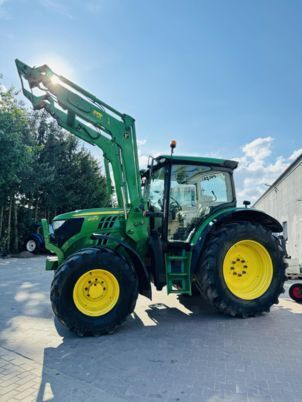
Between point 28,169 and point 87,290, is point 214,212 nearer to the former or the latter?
point 87,290

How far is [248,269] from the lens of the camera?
5125 mm

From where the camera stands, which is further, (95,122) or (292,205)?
(292,205)

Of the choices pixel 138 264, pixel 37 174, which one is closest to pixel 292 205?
pixel 138 264

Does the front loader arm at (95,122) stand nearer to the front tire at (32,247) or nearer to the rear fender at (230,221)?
the rear fender at (230,221)

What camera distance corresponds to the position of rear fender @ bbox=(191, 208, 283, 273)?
15.6 ft

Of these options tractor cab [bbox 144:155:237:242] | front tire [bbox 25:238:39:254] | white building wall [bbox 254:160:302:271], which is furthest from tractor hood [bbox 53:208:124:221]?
front tire [bbox 25:238:39:254]

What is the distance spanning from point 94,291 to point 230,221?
232 cm

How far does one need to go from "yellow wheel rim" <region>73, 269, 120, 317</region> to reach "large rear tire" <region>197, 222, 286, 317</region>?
1.29 meters

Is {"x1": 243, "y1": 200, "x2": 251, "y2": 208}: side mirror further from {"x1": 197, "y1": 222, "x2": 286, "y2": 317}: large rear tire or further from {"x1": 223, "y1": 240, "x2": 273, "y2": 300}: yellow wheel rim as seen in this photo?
{"x1": 223, "y1": 240, "x2": 273, "y2": 300}: yellow wheel rim

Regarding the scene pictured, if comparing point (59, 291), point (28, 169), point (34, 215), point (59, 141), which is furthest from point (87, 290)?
point (59, 141)

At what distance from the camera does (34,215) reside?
18.1 meters

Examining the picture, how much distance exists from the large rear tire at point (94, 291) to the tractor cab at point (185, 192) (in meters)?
0.92

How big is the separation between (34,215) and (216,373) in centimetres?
1658

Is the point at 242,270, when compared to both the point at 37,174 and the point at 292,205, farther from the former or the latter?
the point at 37,174
